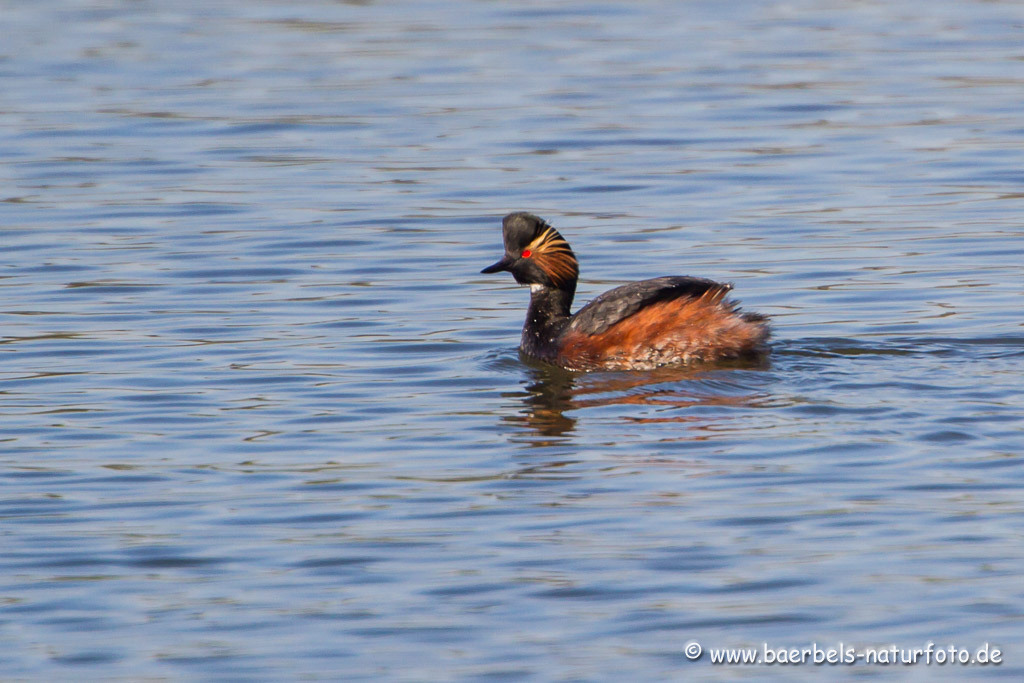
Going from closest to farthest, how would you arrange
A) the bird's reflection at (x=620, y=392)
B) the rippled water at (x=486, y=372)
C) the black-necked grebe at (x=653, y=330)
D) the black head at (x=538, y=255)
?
the rippled water at (x=486, y=372) < the bird's reflection at (x=620, y=392) < the black-necked grebe at (x=653, y=330) < the black head at (x=538, y=255)

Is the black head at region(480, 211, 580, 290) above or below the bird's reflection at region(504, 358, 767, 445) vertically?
above

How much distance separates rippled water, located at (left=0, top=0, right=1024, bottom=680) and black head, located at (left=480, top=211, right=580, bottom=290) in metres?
0.53

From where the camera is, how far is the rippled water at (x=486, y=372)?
6977 mm

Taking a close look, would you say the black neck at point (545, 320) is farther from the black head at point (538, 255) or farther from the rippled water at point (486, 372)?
the rippled water at point (486, 372)

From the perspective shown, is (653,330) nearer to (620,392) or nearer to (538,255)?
(620,392)

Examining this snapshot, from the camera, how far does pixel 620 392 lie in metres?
10.6

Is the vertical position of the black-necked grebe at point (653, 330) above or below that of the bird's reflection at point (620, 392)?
above

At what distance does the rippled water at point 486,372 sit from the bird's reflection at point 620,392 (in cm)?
4

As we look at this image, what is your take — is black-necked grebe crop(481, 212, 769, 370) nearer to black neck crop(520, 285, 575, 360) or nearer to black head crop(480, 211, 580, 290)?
black neck crop(520, 285, 575, 360)

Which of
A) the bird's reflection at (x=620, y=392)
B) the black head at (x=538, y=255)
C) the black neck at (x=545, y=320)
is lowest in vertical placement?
the bird's reflection at (x=620, y=392)

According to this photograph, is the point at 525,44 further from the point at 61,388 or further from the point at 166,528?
the point at 166,528

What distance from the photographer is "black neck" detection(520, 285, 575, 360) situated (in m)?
11.5

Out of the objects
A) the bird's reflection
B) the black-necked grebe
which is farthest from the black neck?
the bird's reflection

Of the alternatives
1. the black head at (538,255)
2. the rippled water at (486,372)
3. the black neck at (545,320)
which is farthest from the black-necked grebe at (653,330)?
the black head at (538,255)
